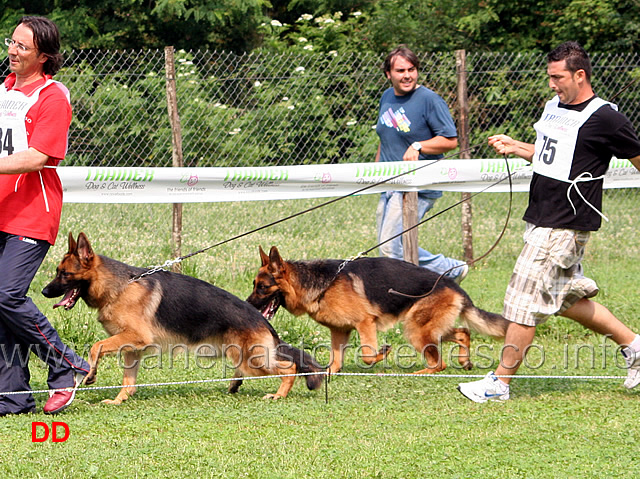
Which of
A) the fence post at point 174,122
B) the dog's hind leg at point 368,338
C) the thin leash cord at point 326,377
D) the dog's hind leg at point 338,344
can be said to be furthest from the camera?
the fence post at point 174,122

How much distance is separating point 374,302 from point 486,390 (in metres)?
1.25

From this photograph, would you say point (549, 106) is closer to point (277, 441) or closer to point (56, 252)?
point (277, 441)

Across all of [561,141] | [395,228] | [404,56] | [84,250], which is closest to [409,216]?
[395,228]

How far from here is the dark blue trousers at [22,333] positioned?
4.43m

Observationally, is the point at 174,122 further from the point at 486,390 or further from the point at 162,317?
the point at 486,390

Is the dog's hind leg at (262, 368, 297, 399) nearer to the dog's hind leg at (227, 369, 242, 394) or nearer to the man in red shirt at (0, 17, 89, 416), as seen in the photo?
the dog's hind leg at (227, 369, 242, 394)

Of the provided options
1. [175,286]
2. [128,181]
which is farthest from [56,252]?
[175,286]

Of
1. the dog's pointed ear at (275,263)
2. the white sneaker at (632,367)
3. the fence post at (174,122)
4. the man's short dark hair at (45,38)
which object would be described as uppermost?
the man's short dark hair at (45,38)

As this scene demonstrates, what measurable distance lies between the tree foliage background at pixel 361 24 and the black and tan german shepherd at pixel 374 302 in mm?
12071

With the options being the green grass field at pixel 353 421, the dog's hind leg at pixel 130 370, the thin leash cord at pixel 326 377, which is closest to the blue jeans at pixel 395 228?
the green grass field at pixel 353 421

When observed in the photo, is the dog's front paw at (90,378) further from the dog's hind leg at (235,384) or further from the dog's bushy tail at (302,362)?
the dog's bushy tail at (302,362)

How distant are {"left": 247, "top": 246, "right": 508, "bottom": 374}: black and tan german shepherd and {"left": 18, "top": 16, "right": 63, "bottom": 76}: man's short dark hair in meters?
2.04

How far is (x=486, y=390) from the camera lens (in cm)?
502

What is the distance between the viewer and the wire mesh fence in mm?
8766
